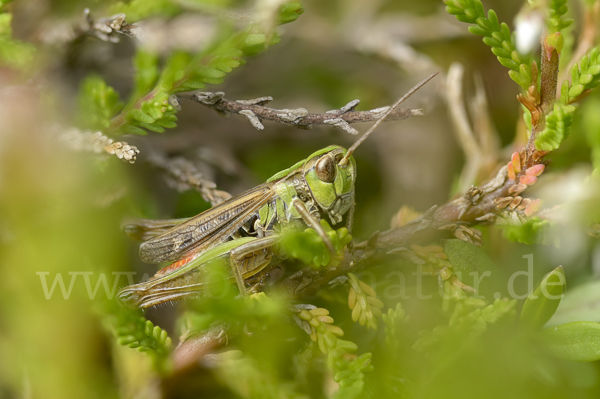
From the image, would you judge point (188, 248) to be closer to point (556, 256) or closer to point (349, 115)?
point (349, 115)

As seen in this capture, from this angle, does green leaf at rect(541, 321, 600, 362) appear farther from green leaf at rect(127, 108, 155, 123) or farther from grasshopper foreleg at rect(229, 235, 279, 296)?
green leaf at rect(127, 108, 155, 123)

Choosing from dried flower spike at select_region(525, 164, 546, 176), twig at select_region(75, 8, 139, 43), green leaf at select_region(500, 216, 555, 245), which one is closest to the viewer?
green leaf at select_region(500, 216, 555, 245)

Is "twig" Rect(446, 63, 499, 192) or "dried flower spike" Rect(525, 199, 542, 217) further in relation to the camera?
"twig" Rect(446, 63, 499, 192)

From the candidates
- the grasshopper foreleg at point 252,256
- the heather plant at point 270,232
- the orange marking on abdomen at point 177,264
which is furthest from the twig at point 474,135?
the orange marking on abdomen at point 177,264

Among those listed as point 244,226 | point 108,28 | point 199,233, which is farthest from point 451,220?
point 108,28

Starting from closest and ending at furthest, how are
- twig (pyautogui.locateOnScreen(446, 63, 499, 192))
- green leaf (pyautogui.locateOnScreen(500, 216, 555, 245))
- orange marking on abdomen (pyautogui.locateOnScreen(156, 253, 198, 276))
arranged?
green leaf (pyautogui.locateOnScreen(500, 216, 555, 245)) → orange marking on abdomen (pyautogui.locateOnScreen(156, 253, 198, 276)) → twig (pyautogui.locateOnScreen(446, 63, 499, 192))

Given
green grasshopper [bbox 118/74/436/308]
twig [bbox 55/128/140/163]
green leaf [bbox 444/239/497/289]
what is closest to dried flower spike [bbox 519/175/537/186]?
green leaf [bbox 444/239/497/289]

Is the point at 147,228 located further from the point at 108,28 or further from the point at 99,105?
the point at 108,28

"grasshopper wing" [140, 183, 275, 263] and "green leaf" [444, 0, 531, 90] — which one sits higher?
"green leaf" [444, 0, 531, 90]

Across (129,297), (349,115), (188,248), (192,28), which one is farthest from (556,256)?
(192,28)
